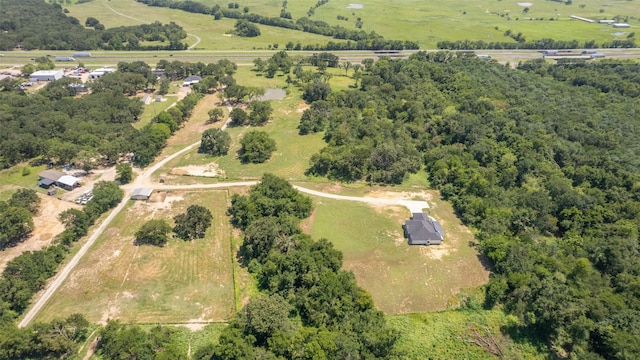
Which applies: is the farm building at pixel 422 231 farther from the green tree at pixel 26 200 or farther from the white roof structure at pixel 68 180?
the green tree at pixel 26 200

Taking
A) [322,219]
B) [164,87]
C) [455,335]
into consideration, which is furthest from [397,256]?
[164,87]

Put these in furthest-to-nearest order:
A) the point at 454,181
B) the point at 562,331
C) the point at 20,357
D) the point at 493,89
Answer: the point at 493,89
the point at 454,181
the point at 562,331
the point at 20,357

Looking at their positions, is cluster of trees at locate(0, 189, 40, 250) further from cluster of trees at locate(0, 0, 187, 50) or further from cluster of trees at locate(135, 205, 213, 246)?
cluster of trees at locate(0, 0, 187, 50)

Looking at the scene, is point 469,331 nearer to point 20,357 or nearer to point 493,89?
point 20,357

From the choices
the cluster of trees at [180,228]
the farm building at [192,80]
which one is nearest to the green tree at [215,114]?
the farm building at [192,80]

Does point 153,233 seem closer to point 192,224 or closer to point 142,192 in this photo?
point 192,224

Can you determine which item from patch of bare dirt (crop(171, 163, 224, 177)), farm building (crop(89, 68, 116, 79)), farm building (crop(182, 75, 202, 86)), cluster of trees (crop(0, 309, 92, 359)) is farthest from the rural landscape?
farm building (crop(89, 68, 116, 79))

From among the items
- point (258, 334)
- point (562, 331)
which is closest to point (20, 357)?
point (258, 334)
